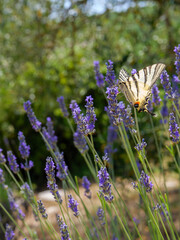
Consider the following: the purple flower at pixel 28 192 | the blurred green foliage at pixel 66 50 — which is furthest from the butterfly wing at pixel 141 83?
the blurred green foliage at pixel 66 50

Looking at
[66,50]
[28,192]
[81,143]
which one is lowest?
[28,192]

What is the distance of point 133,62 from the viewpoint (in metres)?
4.58

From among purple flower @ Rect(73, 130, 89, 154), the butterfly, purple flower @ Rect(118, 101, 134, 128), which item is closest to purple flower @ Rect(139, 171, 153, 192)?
purple flower @ Rect(118, 101, 134, 128)

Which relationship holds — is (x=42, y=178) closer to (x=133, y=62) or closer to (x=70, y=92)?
(x=70, y=92)

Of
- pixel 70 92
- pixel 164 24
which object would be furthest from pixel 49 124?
pixel 164 24

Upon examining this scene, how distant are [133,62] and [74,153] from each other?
1793mm

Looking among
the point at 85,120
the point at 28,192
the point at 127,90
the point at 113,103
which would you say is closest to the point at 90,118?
the point at 85,120

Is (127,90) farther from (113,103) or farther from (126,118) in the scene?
(113,103)

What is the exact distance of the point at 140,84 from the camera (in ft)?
6.42

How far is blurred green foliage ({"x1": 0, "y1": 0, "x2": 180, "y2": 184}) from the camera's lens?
4961 millimetres

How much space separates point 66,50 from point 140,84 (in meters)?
4.39

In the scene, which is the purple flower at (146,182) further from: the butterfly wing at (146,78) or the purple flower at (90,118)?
the butterfly wing at (146,78)

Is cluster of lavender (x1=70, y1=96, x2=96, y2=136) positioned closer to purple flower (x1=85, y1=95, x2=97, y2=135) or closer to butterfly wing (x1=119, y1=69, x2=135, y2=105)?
purple flower (x1=85, y1=95, x2=97, y2=135)

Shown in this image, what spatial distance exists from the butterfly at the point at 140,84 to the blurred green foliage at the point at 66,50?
8.70ft
